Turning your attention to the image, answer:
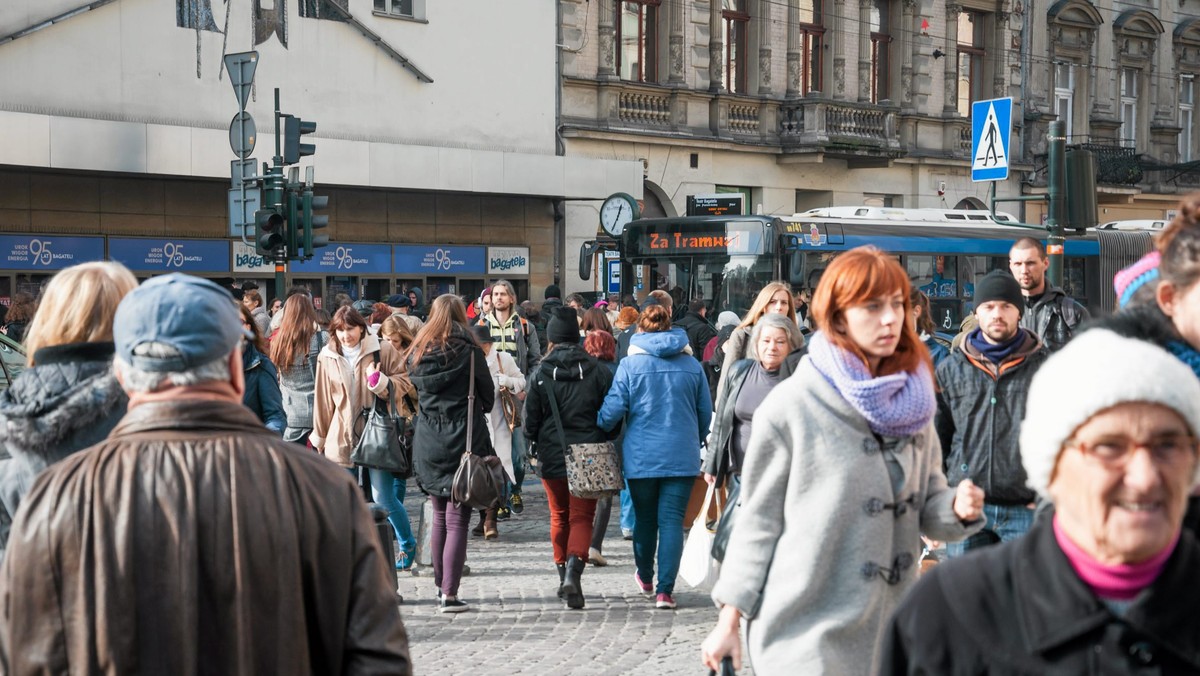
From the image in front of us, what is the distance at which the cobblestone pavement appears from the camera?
25.7ft

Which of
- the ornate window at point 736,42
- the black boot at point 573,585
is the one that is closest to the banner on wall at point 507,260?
the ornate window at point 736,42

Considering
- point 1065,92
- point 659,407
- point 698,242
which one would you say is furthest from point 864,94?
point 659,407

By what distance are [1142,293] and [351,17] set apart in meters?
23.3


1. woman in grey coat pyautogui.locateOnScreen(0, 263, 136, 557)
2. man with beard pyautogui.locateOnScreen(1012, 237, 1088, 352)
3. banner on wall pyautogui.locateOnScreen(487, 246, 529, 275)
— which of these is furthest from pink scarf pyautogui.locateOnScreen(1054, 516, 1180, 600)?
banner on wall pyautogui.locateOnScreen(487, 246, 529, 275)

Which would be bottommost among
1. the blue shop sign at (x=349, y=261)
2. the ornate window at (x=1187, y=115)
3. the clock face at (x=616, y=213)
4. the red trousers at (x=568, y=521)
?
the red trousers at (x=568, y=521)

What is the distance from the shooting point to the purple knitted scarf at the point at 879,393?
4.18 metres

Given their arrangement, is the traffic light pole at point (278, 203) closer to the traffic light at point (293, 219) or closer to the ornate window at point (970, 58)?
the traffic light at point (293, 219)

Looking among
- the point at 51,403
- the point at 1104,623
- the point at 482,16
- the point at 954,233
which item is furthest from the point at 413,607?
the point at 482,16

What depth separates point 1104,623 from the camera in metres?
2.27

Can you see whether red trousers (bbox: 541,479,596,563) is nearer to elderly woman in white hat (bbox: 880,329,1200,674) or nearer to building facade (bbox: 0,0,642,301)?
elderly woman in white hat (bbox: 880,329,1200,674)

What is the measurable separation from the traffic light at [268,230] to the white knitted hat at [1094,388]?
47.4 ft

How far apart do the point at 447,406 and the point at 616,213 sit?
608 inches

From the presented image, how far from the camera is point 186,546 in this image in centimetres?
288

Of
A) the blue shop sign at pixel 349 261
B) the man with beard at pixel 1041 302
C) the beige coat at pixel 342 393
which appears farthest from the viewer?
the blue shop sign at pixel 349 261
